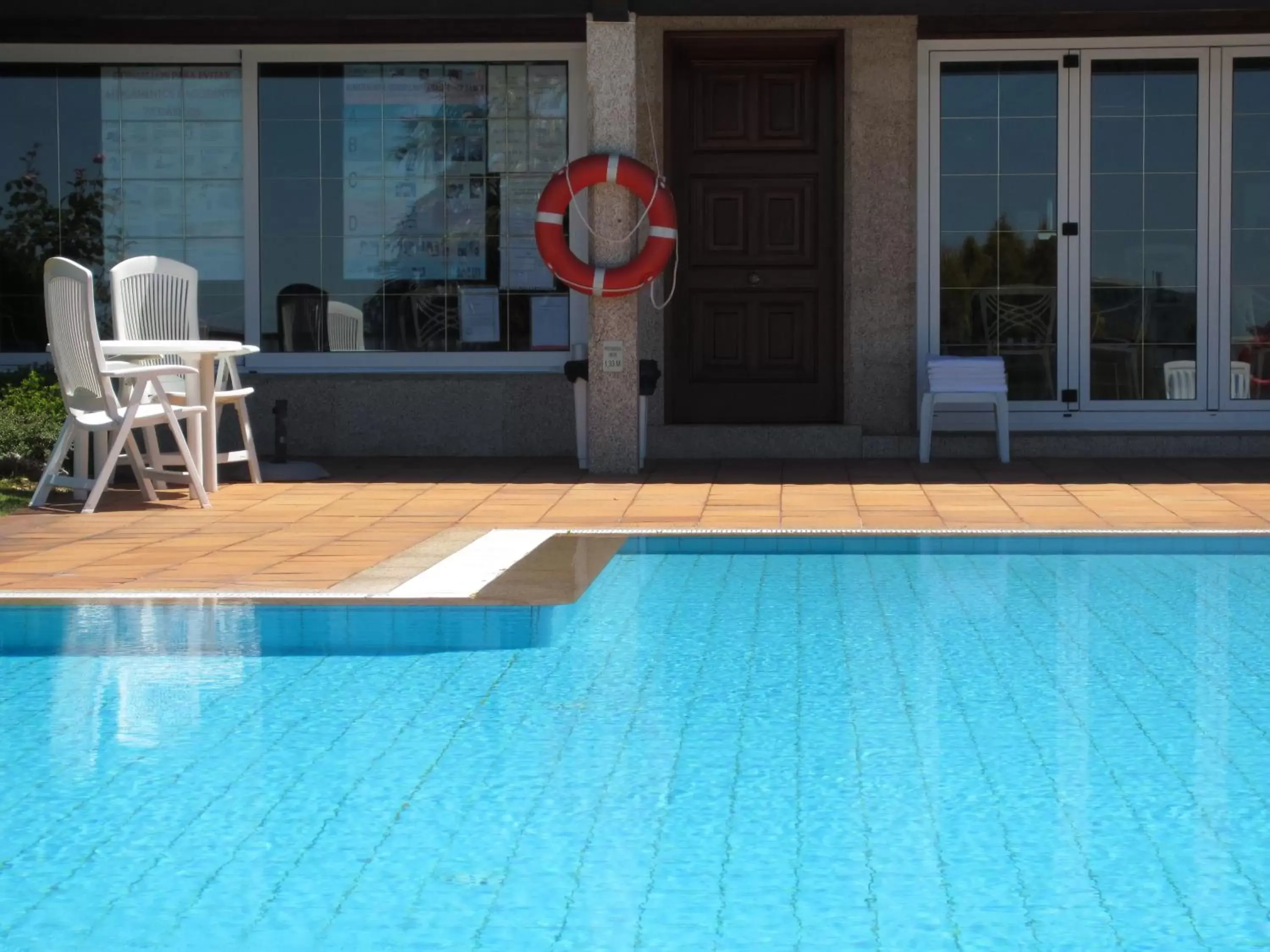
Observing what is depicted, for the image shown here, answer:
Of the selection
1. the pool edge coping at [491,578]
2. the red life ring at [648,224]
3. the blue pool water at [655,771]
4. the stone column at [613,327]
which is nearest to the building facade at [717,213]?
the red life ring at [648,224]

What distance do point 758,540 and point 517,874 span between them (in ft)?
10.5

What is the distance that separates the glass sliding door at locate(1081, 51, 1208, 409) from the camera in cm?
891

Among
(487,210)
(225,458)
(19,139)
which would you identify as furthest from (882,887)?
(19,139)

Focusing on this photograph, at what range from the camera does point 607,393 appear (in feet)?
26.5

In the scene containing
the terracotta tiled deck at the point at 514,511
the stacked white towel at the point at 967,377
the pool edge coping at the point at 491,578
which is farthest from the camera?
the stacked white towel at the point at 967,377

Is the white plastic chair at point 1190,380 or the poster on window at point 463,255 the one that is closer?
the white plastic chair at point 1190,380

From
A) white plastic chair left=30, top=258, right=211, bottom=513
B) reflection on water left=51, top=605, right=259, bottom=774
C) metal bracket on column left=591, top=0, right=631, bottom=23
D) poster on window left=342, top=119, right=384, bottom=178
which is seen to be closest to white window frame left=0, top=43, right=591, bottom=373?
poster on window left=342, top=119, right=384, bottom=178

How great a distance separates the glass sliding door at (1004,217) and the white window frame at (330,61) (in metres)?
1.87

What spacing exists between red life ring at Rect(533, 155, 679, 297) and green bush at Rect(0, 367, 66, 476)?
230 centimetres

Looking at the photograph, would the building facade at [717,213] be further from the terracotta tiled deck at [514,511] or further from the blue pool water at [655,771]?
the blue pool water at [655,771]

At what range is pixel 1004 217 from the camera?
29.5ft

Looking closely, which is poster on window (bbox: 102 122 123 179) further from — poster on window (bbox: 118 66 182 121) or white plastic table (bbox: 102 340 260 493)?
white plastic table (bbox: 102 340 260 493)

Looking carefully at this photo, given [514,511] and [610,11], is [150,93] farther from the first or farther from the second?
[514,511]

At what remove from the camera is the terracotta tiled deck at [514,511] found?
517 cm
